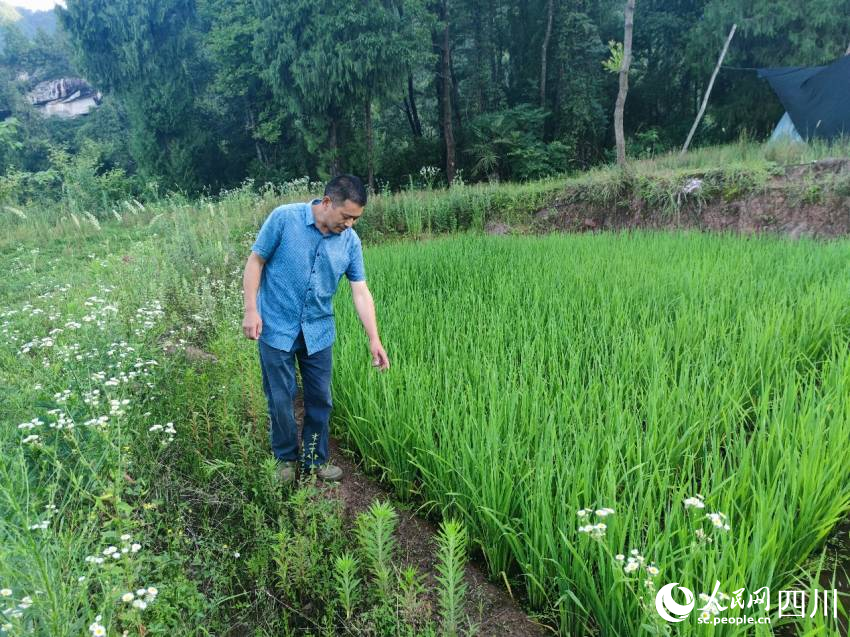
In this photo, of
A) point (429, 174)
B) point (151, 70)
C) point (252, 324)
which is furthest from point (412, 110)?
point (252, 324)

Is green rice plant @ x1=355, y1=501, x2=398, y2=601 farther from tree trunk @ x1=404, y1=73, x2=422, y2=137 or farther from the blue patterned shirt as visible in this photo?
tree trunk @ x1=404, y1=73, x2=422, y2=137

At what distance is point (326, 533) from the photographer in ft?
6.24

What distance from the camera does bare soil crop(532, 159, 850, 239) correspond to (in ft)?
23.5

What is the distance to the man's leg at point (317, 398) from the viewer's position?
8.11ft

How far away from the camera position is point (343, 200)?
2.16m

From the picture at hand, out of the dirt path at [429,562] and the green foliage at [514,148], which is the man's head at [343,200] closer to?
the dirt path at [429,562]

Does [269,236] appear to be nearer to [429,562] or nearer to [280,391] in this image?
[280,391]

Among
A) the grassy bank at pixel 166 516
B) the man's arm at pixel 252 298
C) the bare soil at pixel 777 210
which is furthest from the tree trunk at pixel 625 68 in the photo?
the grassy bank at pixel 166 516

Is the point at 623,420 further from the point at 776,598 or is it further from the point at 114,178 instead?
the point at 114,178

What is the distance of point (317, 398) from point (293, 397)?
0.14 meters

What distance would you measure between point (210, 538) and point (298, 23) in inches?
572

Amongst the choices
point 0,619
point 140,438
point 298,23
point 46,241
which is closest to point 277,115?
point 298,23

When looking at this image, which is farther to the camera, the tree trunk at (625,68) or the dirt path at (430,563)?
the tree trunk at (625,68)

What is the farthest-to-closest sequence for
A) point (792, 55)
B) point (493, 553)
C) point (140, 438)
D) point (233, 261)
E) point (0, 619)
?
point (792, 55) → point (233, 261) → point (140, 438) → point (493, 553) → point (0, 619)
